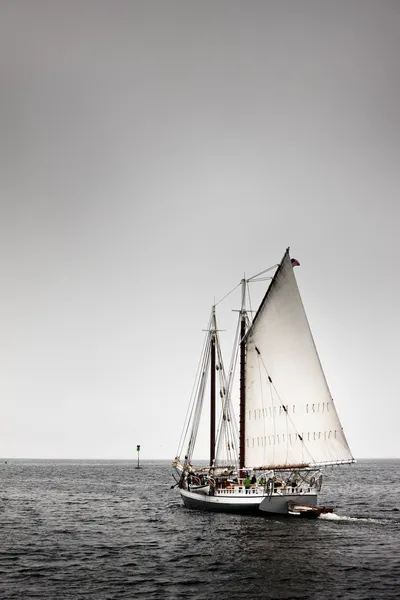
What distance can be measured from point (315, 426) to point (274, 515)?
9.74 m

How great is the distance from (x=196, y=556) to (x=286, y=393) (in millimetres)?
24991

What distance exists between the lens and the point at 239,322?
75.3 meters

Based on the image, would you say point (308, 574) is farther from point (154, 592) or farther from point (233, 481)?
point (233, 481)

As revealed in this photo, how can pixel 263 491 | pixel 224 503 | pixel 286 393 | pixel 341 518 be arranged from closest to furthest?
pixel 263 491
pixel 224 503
pixel 286 393
pixel 341 518

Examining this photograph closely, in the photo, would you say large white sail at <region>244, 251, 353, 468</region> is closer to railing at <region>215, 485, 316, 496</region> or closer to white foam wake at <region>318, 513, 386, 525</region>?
railing at <region>215, 485, 316, 496</region>

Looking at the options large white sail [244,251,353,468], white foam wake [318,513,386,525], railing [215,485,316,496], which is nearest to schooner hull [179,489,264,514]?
railing [215,485,316,496]

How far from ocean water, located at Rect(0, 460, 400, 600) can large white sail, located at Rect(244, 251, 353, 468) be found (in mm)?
6668

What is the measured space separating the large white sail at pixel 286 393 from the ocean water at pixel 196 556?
6668 millimetres

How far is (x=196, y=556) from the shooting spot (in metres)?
46.2

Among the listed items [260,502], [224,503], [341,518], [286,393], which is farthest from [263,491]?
[286,393]

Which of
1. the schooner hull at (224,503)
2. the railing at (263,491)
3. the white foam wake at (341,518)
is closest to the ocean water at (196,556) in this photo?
the white foam wake at (341,518)

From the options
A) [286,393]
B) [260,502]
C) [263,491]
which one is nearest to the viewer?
[260,502]

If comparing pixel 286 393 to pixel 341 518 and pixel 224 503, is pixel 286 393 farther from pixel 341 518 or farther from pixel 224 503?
pixel 341 518

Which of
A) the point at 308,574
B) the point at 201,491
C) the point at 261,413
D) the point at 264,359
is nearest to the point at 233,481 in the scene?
the point at 201,491
